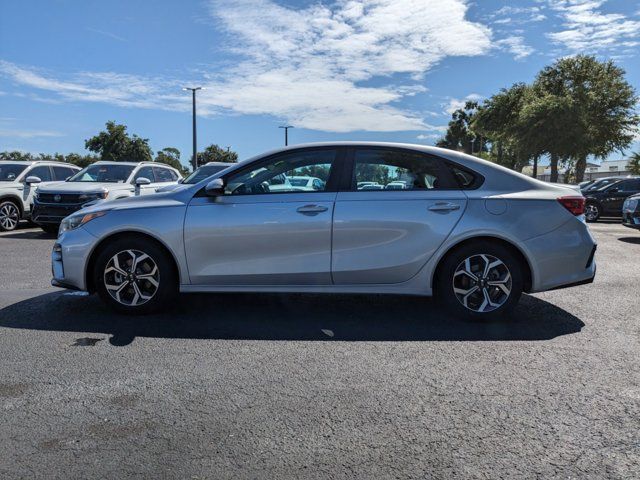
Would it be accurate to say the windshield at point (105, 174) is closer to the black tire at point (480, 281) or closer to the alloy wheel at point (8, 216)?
the alloy wheel at point (8, 216)

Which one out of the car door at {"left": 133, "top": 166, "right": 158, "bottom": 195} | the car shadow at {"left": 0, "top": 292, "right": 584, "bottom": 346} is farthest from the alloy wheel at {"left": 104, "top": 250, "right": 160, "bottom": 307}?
the car door at {"left": 133, "top": 166, "right": 158, "bottom": 195}

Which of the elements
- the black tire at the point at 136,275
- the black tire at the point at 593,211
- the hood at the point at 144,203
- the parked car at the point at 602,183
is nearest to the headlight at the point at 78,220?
the hood at the point at 144,203

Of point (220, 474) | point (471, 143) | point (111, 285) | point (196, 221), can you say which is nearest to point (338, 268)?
point (196, 221)

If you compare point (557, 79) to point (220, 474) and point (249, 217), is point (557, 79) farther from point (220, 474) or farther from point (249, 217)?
point (220, 474)

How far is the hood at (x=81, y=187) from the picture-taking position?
36.3 feet

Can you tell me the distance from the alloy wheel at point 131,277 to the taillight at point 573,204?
3.70 metres

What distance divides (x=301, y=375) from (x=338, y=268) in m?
1.37

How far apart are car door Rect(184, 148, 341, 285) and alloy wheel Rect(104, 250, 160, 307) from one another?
1.26 feet

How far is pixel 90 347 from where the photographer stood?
406cm

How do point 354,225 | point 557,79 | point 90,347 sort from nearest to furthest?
point 90,347
point 354,225
point 557,79

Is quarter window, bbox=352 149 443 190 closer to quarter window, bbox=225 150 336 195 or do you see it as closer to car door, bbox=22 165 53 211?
quarter window, bbox=225 150 336 195

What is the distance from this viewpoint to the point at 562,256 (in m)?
4.75

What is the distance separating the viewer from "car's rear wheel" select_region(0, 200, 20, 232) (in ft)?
40.1

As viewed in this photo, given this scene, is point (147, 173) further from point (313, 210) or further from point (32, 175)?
point (313, 210)
